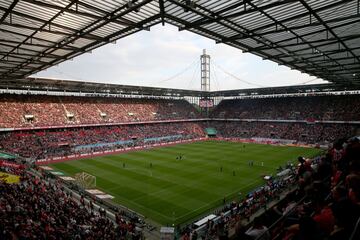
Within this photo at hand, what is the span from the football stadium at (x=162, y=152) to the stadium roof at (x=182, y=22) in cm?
7

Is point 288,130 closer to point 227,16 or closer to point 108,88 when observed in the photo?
point 108,88

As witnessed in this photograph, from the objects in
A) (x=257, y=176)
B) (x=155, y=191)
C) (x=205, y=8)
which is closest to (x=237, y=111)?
(x=257, y=176)

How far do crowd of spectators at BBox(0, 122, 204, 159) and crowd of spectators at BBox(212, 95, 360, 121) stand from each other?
17.2m

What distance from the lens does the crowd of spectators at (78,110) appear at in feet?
154

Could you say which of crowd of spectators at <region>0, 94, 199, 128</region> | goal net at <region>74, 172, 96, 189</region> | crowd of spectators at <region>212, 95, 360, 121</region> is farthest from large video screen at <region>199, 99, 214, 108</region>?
goal net at <region>74, 172, 96, 189</region>

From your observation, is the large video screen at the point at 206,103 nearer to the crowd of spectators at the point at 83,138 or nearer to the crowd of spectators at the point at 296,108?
the crowd of spectators at the point at 296,108

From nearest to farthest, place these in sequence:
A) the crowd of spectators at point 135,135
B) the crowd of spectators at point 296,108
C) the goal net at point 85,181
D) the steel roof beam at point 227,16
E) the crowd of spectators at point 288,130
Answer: the steel roof beam at point 227,16
the goal net at point 85,181
the crowd of spectators at point 135,135
the crowd of spectators at point 288,130
the crowd of spectators at point 296,108

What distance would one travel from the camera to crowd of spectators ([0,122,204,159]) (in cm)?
4103

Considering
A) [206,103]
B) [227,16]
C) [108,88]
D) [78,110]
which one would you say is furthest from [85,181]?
[206,103]

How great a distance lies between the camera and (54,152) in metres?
42.2

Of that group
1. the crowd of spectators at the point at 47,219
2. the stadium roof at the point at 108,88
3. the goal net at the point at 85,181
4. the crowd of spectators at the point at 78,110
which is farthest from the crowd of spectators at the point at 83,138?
the crowd of spectators at the point at 47,219

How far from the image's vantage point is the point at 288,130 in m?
61.2

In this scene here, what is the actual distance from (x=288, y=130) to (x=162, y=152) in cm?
3252

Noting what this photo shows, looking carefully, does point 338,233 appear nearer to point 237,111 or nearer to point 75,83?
point 75,83
